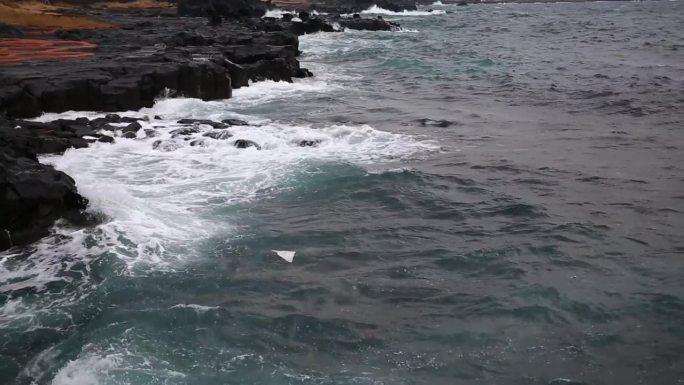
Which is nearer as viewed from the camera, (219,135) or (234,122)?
(219,135)

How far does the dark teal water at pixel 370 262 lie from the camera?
7.36 m

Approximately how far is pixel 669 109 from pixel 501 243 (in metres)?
14.3

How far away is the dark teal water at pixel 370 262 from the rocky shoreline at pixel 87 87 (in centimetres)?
70

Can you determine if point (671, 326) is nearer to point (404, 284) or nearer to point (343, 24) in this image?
point (404, 284)

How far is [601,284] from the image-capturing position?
29.8 feet

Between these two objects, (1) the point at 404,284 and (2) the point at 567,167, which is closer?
(1) the point at 404,284

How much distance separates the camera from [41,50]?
1046 inches

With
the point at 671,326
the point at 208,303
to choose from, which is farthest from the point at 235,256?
the point at 671,326

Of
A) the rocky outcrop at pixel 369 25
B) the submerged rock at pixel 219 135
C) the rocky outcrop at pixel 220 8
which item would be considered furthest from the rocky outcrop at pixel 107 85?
the rocky outcrop at pixel 220 8

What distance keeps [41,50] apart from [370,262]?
22731mm

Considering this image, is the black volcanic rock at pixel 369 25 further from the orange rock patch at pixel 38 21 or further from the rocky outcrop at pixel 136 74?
A: the rocky outcrop at pixel 136 74

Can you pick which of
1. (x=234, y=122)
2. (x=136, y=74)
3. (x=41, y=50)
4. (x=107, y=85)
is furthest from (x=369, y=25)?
(x=234, y=122)

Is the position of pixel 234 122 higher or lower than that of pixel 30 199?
lower

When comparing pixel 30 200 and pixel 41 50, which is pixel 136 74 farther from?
pixel 30 200
